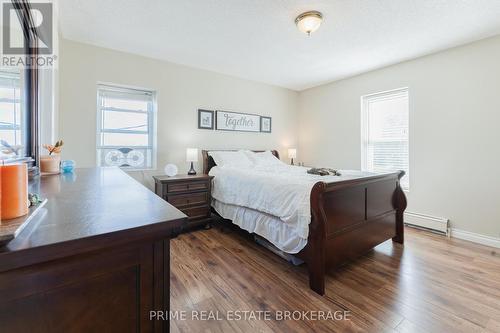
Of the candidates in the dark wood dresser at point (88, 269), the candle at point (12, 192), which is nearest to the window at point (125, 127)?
the dark wood dresser at point (88, 269)

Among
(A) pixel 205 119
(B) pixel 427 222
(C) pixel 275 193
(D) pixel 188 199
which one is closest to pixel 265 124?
(A) pixel 205 119

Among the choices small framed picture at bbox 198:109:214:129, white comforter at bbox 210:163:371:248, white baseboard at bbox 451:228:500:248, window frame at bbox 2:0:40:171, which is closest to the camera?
window frame at bbox 2:0:40:171

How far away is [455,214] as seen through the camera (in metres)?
2.96

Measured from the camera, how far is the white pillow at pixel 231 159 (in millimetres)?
3595

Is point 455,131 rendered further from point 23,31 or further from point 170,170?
point 23,31

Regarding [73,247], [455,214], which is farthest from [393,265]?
[73,247]

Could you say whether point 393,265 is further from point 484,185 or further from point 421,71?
point 421,71

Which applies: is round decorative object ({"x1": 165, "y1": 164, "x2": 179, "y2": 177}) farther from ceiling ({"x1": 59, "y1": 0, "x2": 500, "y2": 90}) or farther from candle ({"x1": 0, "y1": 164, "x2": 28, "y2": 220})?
candle ({"x1": 0, "y1": 164, "x2": 28, "y2": 220})

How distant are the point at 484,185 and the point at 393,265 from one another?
1.71 meters

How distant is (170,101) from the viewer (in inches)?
138

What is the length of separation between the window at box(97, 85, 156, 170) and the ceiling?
0.61m

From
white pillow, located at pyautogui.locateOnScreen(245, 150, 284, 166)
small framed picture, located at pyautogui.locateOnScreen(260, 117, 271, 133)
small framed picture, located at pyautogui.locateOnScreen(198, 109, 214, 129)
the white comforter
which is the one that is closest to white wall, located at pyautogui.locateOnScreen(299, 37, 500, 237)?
the white comforter

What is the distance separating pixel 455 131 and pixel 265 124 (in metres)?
2.91

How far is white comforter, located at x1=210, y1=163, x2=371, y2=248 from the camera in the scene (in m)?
1.94
